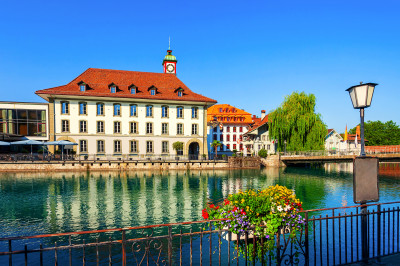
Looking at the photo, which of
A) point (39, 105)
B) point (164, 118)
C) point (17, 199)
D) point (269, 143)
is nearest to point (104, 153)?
point (164, 118)

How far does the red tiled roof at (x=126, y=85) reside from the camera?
42.3 m

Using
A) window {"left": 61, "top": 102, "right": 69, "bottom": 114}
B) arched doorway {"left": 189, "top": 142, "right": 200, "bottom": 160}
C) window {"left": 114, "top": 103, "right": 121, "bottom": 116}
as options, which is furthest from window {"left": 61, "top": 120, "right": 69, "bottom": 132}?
arched doorway {"left": 189, "top": 142, "right": 200, "bottom": 160}

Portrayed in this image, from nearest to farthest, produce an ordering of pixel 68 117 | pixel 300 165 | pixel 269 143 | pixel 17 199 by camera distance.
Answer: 1. pixel 17 199
2. pixel 68 117
3. pixel 300 165
4. pixel 269 143

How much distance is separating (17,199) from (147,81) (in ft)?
103

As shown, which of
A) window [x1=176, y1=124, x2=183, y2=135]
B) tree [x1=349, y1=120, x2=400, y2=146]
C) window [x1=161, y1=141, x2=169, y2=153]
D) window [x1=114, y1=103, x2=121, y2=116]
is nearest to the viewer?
window [x1=114, y1=103, x2=121, y2=116]

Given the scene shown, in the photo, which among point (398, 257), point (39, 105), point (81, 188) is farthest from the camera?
point (39, 105)

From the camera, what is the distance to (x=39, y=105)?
44656 mm

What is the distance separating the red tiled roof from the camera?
4231 centimetres

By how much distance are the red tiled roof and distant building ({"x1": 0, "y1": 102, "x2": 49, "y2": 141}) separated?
6.07 metres

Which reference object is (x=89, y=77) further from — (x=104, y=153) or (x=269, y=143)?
(x=269, y=143)

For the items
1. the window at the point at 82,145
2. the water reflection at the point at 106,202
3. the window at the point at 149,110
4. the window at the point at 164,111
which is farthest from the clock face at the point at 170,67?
the water reflection at the point at 106,202

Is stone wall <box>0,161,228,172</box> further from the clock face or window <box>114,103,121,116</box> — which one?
the clock face

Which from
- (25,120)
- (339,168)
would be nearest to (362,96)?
(25,120)

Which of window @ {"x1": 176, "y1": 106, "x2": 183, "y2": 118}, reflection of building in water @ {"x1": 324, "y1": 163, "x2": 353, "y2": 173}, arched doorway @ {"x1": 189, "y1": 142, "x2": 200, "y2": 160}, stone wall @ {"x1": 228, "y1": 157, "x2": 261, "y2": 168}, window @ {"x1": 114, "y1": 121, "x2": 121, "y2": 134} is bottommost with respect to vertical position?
reflection of building in water @ {"x1": 324, "y1": 163, "x2": 353, "y2": 173}
